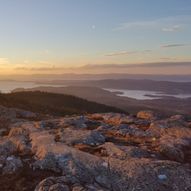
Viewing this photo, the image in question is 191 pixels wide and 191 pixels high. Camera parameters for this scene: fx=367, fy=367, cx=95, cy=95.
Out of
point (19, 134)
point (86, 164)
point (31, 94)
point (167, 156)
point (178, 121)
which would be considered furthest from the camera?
point (31, 94)

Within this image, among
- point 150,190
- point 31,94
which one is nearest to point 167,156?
point 150,190

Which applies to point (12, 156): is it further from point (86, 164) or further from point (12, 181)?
point (86, 164)

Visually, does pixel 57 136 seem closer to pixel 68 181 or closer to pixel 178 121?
pixel 68 181

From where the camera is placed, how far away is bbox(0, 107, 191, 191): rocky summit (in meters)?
13.0

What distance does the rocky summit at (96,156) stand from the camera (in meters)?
13.0

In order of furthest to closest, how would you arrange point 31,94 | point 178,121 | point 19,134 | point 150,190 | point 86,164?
point 31,94 < point 178,121 < point 19,134 < point 86,164 < point 150,190

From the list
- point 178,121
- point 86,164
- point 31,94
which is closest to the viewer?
point 86,164

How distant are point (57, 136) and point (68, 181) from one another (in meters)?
5.67

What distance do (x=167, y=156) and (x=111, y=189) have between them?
13.6ft

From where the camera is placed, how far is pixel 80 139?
1775cm

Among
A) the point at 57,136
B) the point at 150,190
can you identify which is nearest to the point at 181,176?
the point at 150,190

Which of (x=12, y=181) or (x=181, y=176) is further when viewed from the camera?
(x=12, y=181)

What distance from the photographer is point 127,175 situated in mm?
13141

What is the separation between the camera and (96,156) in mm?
15039
